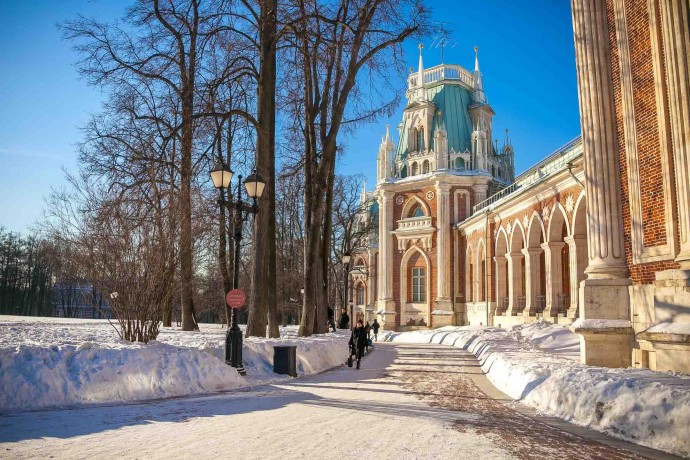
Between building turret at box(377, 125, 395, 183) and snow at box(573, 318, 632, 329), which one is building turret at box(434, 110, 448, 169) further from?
snow at box(573, 318, 632, 329)

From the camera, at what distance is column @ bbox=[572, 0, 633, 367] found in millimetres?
Answer: 10820

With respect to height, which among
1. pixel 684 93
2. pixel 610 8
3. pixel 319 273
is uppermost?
pixel 610 8

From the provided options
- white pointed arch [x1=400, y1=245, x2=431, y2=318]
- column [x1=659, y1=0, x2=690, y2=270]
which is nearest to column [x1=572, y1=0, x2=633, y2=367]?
column [x1=659, y1=0, x2=690, y2=270]

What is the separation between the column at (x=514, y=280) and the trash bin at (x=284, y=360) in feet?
62.7

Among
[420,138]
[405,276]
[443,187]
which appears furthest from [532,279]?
[420,138]

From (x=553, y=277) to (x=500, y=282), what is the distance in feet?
26.6

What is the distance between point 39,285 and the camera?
67625 millimetres

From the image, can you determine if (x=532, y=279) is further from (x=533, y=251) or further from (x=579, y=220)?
(x=579, y=220)

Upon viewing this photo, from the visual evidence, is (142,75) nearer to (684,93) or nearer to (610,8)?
(610,8)

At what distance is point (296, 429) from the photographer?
6.46m

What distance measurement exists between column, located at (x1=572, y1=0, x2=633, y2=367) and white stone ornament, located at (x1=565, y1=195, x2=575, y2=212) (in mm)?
10149

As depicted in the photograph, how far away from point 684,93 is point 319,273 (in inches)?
538

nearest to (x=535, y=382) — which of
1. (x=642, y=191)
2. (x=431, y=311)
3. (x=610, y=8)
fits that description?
(x=642, y=191)

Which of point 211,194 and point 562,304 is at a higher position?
point 211,194
